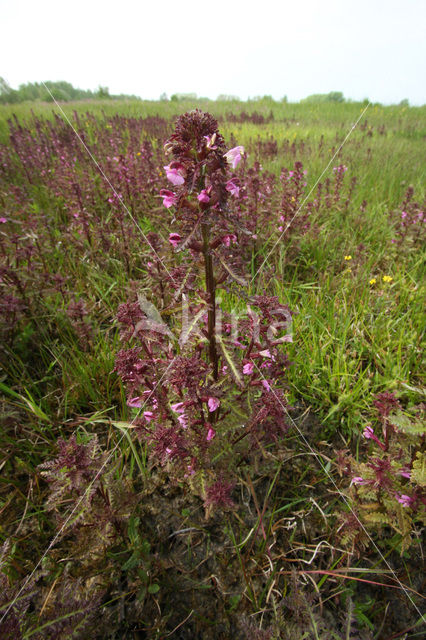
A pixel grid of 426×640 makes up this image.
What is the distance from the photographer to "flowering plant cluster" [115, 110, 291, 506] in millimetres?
1145

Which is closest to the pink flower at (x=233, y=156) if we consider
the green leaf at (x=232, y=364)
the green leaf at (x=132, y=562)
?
the green leaf at (x=232, y=364)

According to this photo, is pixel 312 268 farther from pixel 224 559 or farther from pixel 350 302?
pixel 224 559

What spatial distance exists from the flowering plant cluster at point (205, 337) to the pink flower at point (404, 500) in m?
0.64

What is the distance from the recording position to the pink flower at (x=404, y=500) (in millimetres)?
1410

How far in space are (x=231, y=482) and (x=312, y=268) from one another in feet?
9.19

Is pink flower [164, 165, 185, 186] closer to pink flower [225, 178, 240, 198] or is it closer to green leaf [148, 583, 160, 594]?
pink flower [225, 178, 240, 198]

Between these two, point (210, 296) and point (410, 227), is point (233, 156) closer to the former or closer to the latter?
point (210, 296)

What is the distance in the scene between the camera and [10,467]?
191 centimetres

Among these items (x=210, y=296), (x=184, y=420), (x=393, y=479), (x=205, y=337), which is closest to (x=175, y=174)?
(x=210, y=296)

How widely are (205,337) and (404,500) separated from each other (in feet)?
4.01

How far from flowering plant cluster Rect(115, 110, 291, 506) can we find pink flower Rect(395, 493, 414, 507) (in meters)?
0.64

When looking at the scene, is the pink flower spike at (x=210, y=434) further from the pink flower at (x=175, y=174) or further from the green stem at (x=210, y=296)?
the pink flower at (x=175, y=174)

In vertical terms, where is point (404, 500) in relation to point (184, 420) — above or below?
below

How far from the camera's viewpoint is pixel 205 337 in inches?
57.4
